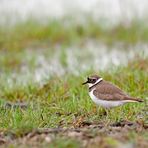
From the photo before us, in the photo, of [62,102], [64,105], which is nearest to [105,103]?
[64,105]

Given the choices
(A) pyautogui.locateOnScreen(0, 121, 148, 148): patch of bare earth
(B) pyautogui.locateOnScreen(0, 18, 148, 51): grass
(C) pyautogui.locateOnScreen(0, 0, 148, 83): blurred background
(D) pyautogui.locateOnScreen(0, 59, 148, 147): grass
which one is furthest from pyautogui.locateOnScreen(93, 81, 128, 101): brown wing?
(B) pyautogui.locateOnScreen(0, 18, 148, 51): grass

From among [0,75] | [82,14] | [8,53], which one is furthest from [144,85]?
[82,14]

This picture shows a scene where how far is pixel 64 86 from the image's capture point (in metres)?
9.06

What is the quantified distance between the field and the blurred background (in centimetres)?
2

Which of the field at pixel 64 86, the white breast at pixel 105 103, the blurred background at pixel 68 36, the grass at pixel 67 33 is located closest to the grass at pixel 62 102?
the field at pixel 64 86

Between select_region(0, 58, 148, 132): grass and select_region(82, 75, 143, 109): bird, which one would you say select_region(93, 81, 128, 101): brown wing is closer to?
select_region(82, 75, 143, 109): bird

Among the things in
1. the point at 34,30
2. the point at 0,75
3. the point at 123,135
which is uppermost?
A: the point at 34,30

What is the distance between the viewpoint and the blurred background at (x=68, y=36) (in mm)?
11609

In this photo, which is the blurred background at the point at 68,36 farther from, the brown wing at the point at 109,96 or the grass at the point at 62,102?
the brown wing at the point at 109,96

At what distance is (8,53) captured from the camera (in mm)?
12133

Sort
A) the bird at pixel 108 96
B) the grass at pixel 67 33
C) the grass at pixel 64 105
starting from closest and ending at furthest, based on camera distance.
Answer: the grass at pixel 64 105
the bird at pixel 108 96
the grass at pixel 67 33

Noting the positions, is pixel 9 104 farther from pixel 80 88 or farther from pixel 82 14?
pixel 82 14

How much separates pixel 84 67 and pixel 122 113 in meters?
3.60

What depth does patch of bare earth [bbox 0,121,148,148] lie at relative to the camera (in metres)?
5.64
